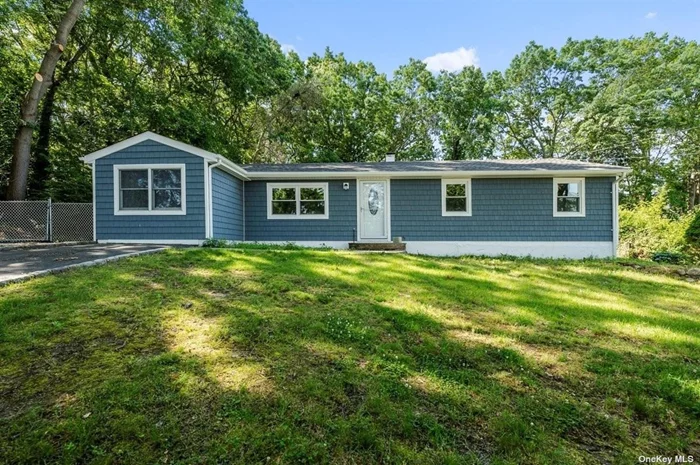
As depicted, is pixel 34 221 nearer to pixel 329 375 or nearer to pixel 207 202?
pixel 207 202

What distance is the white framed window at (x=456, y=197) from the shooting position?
1057 centimetres

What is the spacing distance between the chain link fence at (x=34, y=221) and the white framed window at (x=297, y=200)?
6088mm

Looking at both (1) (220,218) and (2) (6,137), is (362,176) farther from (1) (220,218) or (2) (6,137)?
(2) (6,137)

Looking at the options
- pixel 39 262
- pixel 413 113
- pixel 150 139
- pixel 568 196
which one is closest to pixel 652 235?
pixel 568 196

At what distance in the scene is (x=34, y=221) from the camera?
998 cm

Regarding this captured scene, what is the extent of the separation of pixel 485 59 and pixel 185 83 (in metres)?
17.5

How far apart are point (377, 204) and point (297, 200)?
254 centimetres

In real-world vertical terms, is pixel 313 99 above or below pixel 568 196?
above

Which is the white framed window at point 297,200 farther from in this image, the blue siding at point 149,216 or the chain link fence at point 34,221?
the chain link fence at point 34,221

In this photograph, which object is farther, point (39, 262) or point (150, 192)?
point (150, 192)

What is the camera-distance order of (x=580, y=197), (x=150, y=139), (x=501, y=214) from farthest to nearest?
(x=501, y=214) < (x=580, y=197) < (x=150, y=139)

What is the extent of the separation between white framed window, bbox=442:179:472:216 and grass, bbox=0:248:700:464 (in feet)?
19.5

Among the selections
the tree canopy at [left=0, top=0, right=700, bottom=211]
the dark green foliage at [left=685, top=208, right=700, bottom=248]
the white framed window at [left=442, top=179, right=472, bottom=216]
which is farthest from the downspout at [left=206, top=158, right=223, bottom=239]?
the dark green foliage at [left=685, top=208, right=700, bottom=248]

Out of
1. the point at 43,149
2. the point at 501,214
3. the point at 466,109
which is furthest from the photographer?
the point at 466,109
